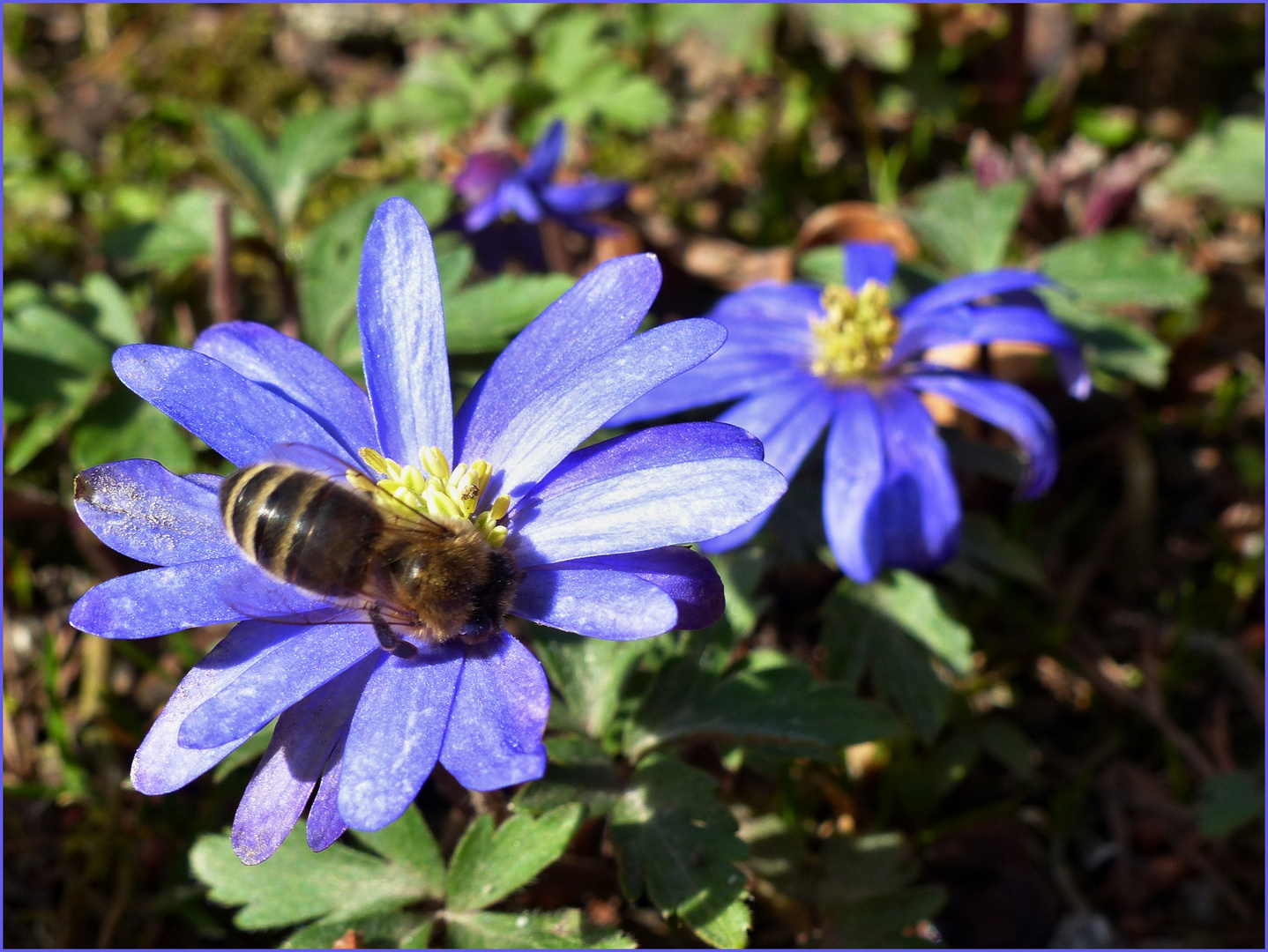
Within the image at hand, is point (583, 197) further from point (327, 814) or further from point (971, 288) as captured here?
point (327, 814)

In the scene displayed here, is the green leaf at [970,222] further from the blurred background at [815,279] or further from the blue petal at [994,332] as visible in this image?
the blue petal at [994,332]

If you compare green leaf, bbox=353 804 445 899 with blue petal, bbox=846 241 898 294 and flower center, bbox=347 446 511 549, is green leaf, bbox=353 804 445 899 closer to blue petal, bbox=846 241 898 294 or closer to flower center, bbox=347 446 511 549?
flower center, bbox=347 446 511 549

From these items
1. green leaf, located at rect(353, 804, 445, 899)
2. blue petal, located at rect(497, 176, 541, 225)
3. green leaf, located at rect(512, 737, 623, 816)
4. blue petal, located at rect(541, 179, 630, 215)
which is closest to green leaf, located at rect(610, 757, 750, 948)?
green leaf, located at rect(512, 737, 623, 816)

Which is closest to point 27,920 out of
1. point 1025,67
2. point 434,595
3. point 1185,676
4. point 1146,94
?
point 434,595

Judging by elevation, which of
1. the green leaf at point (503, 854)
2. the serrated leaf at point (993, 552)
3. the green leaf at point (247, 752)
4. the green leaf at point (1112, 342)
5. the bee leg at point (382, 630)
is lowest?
the serrated leaf at point (993, 552)

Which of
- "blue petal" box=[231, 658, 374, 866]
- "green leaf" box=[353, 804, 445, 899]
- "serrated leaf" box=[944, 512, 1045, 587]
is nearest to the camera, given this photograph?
"blue petal" box=[231, 658, 374, 866]

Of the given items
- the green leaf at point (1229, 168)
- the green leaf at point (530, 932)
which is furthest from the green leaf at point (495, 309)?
the green leaf at point (1229, 168)
